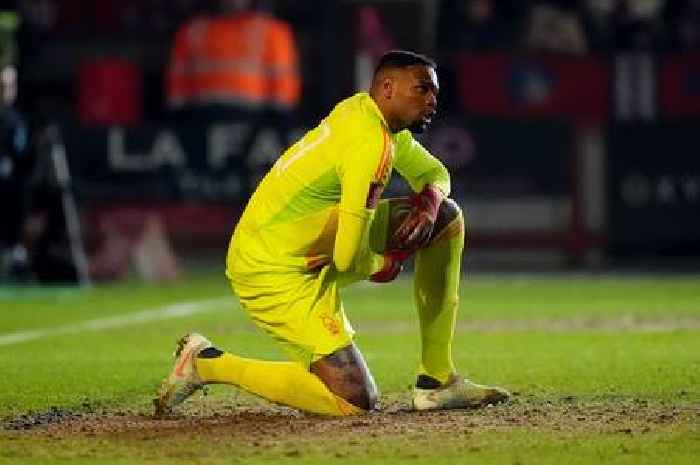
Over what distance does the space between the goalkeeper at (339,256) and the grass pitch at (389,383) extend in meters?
0.16

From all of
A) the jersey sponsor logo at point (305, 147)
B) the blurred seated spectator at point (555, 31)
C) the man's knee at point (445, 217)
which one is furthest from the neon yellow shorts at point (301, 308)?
the blurred seated spectator at point (555, 31)

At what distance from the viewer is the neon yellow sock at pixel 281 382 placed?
7.73 meters

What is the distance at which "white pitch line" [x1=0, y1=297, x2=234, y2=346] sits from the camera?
12.3 m

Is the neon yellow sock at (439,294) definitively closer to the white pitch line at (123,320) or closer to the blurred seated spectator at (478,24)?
the white pitch line at (123,320)

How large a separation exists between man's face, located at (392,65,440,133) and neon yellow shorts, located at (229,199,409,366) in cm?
59

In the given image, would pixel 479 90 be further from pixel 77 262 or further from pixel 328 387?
pixel 328 387

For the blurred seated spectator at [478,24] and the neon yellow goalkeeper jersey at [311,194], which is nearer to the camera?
the neon yellow goalkeeper jersey at [311,194]

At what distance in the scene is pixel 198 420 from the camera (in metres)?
7.78

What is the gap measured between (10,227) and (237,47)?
114 inches

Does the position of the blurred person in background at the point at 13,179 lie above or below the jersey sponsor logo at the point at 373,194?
below

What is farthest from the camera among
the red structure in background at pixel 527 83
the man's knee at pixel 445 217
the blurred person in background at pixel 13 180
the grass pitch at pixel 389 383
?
the red structure in background at pixel 527 83

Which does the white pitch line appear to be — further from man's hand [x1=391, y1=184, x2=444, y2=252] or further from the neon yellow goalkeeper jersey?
man's hand [x1=391, y1=184, x2=444, y2=252]

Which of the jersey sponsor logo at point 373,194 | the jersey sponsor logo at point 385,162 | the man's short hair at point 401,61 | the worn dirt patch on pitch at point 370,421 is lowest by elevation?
the worn dirt patch on pitch at point 370,421


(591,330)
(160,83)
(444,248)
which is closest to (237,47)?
(160,83)
